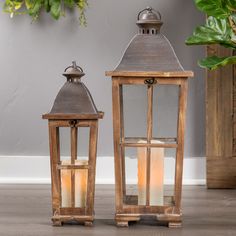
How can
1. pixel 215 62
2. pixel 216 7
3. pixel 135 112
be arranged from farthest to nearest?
pixel 215 62 → pixel 216 7 → pixel 135 112

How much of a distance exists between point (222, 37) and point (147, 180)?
0.98 meters

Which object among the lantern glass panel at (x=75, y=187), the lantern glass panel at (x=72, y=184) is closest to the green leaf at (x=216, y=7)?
the lantern glass panel at (x=72, y=184)

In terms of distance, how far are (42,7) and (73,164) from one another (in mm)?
1313

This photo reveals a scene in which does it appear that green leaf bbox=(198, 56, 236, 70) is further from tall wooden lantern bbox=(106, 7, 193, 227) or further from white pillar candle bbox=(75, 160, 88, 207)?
white pillar candle bbox=(75, 160, 88, 207)

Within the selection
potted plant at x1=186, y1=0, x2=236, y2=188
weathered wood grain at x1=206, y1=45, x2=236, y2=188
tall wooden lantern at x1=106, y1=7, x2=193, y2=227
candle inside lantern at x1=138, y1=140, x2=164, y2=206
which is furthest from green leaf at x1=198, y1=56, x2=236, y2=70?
candle inside lantern at x1=138, y1=140, x2=164, y2=206

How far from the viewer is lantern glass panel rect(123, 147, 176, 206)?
2400 mm

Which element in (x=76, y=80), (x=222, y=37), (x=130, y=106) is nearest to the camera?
(x=130, y=106)

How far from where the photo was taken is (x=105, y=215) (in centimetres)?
266

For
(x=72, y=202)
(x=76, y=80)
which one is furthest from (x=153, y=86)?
(x=72, y=202)

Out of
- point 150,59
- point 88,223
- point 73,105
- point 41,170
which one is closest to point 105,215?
point 88,223

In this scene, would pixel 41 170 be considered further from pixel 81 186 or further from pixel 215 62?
pixel 215 62

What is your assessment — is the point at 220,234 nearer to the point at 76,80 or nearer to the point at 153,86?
the point at 153,86

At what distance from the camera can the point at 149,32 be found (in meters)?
2.42

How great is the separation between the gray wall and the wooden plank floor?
315 mm
